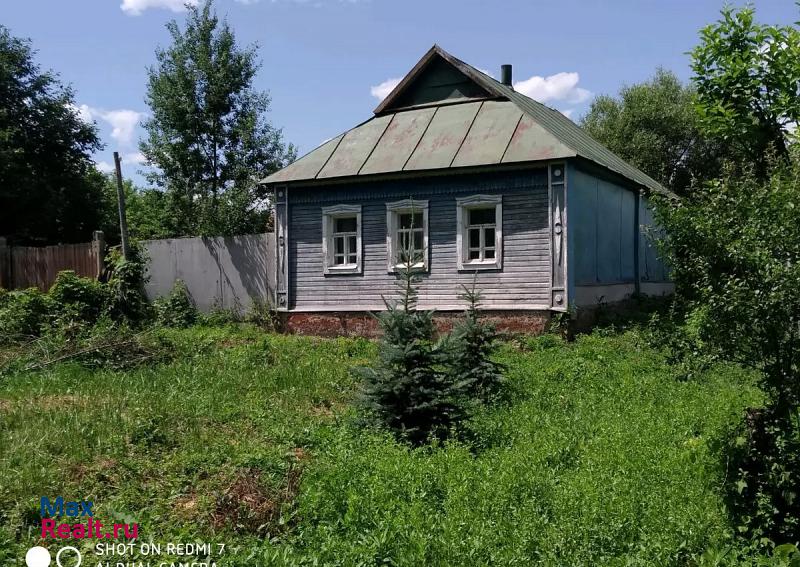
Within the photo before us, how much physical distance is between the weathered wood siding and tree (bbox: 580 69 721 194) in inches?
790

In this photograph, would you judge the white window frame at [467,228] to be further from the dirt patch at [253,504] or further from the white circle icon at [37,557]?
the white circle icon at [37,557]

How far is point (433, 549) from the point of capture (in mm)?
4246

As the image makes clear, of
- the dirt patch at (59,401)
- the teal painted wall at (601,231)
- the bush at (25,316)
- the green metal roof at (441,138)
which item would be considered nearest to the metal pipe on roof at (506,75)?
the green metal roof at (441,138)

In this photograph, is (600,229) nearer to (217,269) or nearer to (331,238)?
(331,238)

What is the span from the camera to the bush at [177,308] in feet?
54.6

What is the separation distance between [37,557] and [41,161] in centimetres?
2335

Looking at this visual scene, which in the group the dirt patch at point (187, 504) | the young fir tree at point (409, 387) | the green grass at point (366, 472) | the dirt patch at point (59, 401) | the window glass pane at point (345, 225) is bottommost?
the dirt patch at point (187, 504)

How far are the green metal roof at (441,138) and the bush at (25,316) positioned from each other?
17.8 feet

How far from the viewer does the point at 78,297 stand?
13.0 m

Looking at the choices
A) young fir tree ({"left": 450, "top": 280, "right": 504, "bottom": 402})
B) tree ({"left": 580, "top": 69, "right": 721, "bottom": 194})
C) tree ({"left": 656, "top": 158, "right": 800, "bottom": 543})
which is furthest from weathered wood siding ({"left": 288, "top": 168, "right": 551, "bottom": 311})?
tree ({"left": 580, "top": 69, "right": 721, "bottom": 194})

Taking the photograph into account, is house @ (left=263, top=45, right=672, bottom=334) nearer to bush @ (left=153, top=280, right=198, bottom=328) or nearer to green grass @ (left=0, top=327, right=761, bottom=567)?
bush @ (left=153, top=280, right=198, bottom=328)

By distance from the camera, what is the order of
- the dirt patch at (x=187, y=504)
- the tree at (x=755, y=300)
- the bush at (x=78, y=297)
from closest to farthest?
the tree at (x=755, y=300), the dirt patch at (x=187, y=504), the bush at (x=78, y=297)

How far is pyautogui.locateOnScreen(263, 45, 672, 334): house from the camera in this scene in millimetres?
13188

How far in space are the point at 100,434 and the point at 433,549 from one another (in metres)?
3.72
